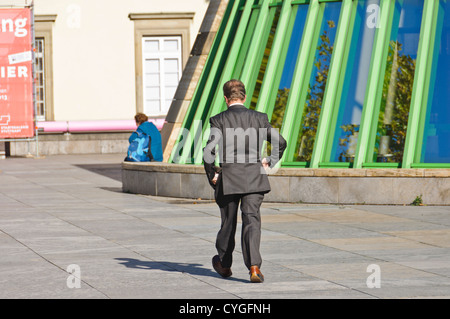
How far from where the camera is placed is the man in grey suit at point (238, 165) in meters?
8.95

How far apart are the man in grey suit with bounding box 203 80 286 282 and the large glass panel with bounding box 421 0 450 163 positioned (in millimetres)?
7071

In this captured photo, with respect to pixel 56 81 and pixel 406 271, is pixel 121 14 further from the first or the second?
pixel 406 271

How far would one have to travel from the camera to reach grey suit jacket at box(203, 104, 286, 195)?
8.98m

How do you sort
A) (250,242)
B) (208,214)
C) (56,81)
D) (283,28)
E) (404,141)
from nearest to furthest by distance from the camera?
(250,242)
(208,214)
(404,141)
(283,28)
(56,81)

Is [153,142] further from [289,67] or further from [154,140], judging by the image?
[289,67]

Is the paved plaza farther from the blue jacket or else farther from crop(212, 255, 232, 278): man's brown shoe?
the blue jacket

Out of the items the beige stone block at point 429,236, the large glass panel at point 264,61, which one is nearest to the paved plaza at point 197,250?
the beige stone block at point 429,236

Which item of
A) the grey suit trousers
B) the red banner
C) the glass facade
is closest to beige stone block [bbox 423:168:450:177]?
the glass facade

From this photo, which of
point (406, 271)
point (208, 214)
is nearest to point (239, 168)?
point (406, 271)

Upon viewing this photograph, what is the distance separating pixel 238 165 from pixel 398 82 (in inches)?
305

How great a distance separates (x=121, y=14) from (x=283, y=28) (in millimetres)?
15822

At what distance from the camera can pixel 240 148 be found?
9047 millimetres

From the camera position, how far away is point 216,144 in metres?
8.98

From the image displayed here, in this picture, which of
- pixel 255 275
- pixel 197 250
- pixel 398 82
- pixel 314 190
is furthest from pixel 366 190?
pixel 255 275
